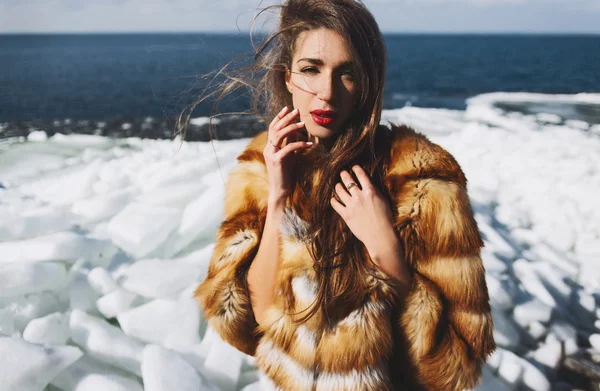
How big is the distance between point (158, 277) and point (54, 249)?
2.44 ft

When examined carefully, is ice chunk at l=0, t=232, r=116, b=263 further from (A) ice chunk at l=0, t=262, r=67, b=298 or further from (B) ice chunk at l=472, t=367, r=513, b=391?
(B) ice chunk at l=472, t=367, r=513, b=391

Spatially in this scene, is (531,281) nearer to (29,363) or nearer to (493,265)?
(493,265)

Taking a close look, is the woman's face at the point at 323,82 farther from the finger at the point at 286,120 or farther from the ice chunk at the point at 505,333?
the ice chunk at the point at 505,333

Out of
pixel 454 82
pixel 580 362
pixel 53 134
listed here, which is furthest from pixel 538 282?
pixel 454 82

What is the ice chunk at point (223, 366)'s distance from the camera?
2.52 m

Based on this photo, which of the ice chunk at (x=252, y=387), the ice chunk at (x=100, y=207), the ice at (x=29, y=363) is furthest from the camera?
the ice chunk at (x=100, y=207)

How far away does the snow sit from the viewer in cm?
255

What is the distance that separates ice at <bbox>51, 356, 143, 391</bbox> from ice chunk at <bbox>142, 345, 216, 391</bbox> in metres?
0.14

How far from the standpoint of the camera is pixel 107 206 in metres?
4.18

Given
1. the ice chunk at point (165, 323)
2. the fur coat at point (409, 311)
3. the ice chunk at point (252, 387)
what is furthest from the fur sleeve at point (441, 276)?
the ice chunk at point (165, 323)

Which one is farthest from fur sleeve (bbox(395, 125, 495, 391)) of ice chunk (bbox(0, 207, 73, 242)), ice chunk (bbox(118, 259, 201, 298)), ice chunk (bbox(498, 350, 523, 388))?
ice chunk (bbox(0, 207, 73, 242))

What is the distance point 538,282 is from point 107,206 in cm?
364

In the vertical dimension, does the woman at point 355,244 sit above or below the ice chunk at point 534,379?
above

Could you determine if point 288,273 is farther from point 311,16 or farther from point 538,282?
point 538,282
